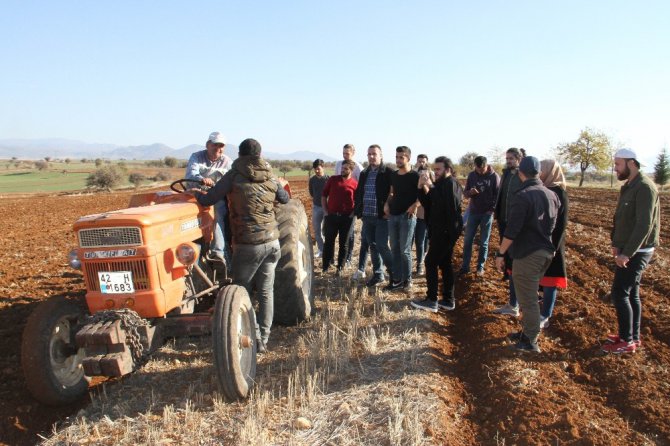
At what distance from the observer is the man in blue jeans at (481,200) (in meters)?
6.87

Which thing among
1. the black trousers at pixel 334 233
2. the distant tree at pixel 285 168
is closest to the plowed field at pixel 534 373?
the black trousers at pixel 334 233

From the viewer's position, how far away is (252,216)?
4.06 metres

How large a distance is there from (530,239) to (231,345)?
107 inches

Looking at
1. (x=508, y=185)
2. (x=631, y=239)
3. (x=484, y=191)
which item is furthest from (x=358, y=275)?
(x=631, y=239)

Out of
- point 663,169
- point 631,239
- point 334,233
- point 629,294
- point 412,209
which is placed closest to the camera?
point 631,239

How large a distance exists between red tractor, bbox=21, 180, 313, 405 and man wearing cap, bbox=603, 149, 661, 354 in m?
3.26

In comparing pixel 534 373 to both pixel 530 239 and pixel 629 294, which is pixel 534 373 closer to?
pixel 530 239

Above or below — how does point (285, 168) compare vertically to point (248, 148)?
below

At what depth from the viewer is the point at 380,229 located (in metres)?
6.39

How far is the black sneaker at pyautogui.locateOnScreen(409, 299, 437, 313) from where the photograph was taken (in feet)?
18.0

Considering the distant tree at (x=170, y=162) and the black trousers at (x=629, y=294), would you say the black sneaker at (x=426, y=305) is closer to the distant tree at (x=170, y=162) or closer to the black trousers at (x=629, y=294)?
the black trousers at (x=629, y=294)

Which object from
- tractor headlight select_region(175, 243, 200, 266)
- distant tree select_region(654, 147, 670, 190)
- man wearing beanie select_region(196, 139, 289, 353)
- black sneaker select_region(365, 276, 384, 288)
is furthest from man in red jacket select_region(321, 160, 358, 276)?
distant tree select_region(654, 147, 670, 190)

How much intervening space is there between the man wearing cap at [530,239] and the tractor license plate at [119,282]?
3105 millimetres

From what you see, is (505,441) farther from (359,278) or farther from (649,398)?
(359,278)
